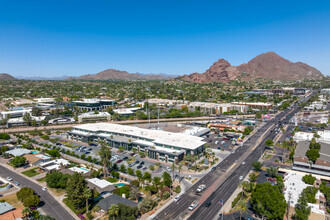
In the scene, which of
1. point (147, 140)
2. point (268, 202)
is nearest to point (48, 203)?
point (147, 140)

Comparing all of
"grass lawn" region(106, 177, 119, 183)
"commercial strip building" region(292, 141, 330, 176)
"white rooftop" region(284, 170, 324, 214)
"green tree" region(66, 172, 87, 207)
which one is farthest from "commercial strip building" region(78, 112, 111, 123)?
"white rooftop" region(284, 170, 324, 214)

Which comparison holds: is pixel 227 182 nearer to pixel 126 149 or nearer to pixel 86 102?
pixel 126 149

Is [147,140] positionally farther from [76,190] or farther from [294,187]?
[294,187]

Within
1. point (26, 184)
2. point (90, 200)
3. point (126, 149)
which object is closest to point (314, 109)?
point (126, 149)

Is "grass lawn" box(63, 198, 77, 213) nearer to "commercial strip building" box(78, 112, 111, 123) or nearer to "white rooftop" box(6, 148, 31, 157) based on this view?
"white rooftop" box(6, 148, 31, 157)

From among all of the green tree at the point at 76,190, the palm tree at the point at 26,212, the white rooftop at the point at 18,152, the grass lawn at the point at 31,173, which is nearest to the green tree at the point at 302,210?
the green tree at the point at 76,190
